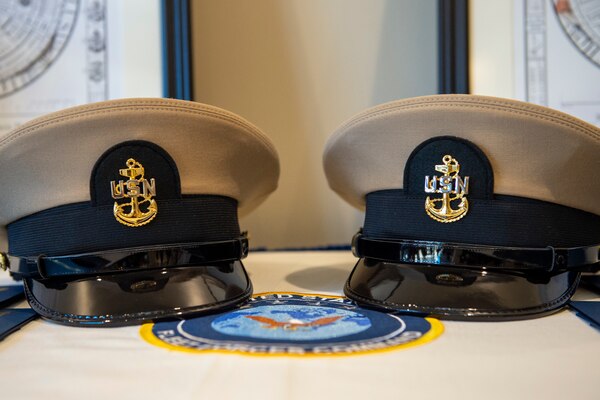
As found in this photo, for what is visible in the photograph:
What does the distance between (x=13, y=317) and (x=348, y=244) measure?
0.92 metres

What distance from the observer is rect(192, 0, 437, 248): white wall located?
148 centimetres

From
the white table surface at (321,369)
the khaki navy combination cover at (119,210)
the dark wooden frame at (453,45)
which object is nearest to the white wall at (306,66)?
the dark wooden frame at (453,45)

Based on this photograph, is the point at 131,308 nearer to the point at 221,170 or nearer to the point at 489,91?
the point at 221,170

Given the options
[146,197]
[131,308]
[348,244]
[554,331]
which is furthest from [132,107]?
[348,244]

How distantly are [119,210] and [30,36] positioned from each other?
833 millimetres

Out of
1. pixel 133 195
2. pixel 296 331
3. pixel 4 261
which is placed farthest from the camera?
pixel 4 261

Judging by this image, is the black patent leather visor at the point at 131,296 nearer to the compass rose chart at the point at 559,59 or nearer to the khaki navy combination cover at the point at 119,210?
the khaki navy combination cover at the point at 119,210

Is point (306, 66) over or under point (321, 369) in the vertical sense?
over

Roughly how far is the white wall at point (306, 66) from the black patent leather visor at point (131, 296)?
28.4 inches

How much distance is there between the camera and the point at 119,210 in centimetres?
80

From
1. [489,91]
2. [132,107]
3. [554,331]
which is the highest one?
[489,91]

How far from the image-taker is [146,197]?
81 cm

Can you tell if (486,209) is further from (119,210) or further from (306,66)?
(306,66)

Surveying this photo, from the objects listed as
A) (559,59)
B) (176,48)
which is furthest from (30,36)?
(559,59)
